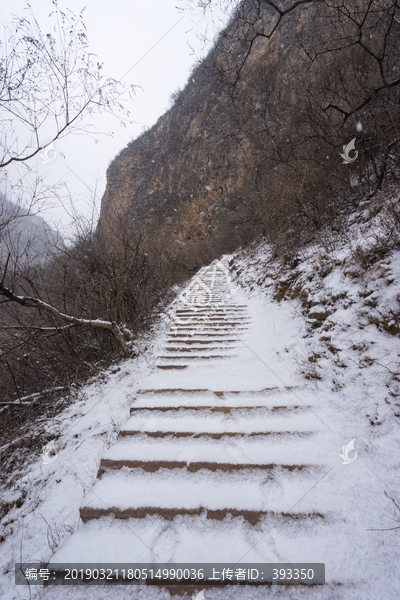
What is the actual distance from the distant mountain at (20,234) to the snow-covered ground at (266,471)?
2620 millimetres

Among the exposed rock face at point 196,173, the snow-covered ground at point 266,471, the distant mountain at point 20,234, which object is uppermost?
the exposed rock face at point 196,173

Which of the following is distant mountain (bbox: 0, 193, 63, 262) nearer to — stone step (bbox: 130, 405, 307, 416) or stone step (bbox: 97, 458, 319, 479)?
stone step (bbox: 130, 405, 307, 416)

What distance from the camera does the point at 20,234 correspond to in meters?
3.32

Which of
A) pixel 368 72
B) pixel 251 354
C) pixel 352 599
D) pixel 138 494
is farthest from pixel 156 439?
pixel 368 72

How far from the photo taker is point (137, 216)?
31500mm

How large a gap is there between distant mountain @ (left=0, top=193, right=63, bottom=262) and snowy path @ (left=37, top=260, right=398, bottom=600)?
286 centimetres

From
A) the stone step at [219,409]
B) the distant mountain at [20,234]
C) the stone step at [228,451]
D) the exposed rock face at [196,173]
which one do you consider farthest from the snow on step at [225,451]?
the exposed rock face at [196,173]

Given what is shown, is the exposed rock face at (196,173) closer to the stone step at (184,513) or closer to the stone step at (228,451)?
the stone step at (228,451)

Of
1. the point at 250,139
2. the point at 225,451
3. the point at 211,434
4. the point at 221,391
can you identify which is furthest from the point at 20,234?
the point at 250,139

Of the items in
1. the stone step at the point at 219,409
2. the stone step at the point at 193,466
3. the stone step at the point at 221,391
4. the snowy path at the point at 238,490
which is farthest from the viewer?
the stone step at the point at 221,391

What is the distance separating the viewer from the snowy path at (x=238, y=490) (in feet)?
4.50

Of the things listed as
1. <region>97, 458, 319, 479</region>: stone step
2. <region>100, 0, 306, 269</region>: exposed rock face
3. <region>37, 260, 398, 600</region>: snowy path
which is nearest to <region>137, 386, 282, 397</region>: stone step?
<region>37, 260, 398, 600</region>: snowy path

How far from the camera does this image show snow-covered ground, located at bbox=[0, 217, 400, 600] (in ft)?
4.56

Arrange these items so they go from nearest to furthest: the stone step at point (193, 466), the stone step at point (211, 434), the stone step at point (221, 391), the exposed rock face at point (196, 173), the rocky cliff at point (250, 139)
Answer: the stone step at point (193, 466) → the stone step at point (211, 434) → the stone step at point (221, 391) → the rocky cliff at point (250, 139) → the exposed rock face at point (196, 173)
